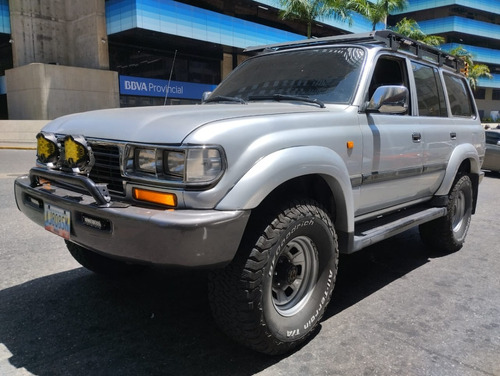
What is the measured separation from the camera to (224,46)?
25.8m

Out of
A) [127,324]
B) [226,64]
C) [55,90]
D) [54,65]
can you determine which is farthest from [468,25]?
[127,324]

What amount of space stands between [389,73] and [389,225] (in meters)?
1.43

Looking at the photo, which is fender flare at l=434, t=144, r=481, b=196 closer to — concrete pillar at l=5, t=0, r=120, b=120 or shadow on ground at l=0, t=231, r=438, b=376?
shadow on ground at l=0, t=231, r=438, b=376

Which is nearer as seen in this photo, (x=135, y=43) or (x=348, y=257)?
(x=348, y=257)

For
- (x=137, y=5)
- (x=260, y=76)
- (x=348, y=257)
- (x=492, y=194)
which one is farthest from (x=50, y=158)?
(x=137, y=5)

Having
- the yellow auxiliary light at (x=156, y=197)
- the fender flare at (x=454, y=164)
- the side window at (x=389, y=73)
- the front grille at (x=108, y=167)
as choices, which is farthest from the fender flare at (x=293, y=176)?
the fender flare at (x=454, y=164)

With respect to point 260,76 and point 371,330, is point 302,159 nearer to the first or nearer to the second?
point 371,330

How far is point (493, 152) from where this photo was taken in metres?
12.7

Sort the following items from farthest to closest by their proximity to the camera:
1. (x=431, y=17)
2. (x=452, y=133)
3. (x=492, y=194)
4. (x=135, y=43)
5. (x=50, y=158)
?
(x=431, y=17) < (x=135, y=43) < (x=492, y=194) < (x=452, y=133) < (x=50, y=158)

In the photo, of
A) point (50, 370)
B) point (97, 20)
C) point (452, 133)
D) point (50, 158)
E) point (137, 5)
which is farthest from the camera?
point (97, 20)

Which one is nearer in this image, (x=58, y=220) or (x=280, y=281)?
(x=58, y=220)

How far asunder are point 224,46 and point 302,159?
80.6ft

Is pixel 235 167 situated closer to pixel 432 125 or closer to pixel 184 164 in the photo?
pixel 184 164

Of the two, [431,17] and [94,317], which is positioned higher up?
[431,17]
